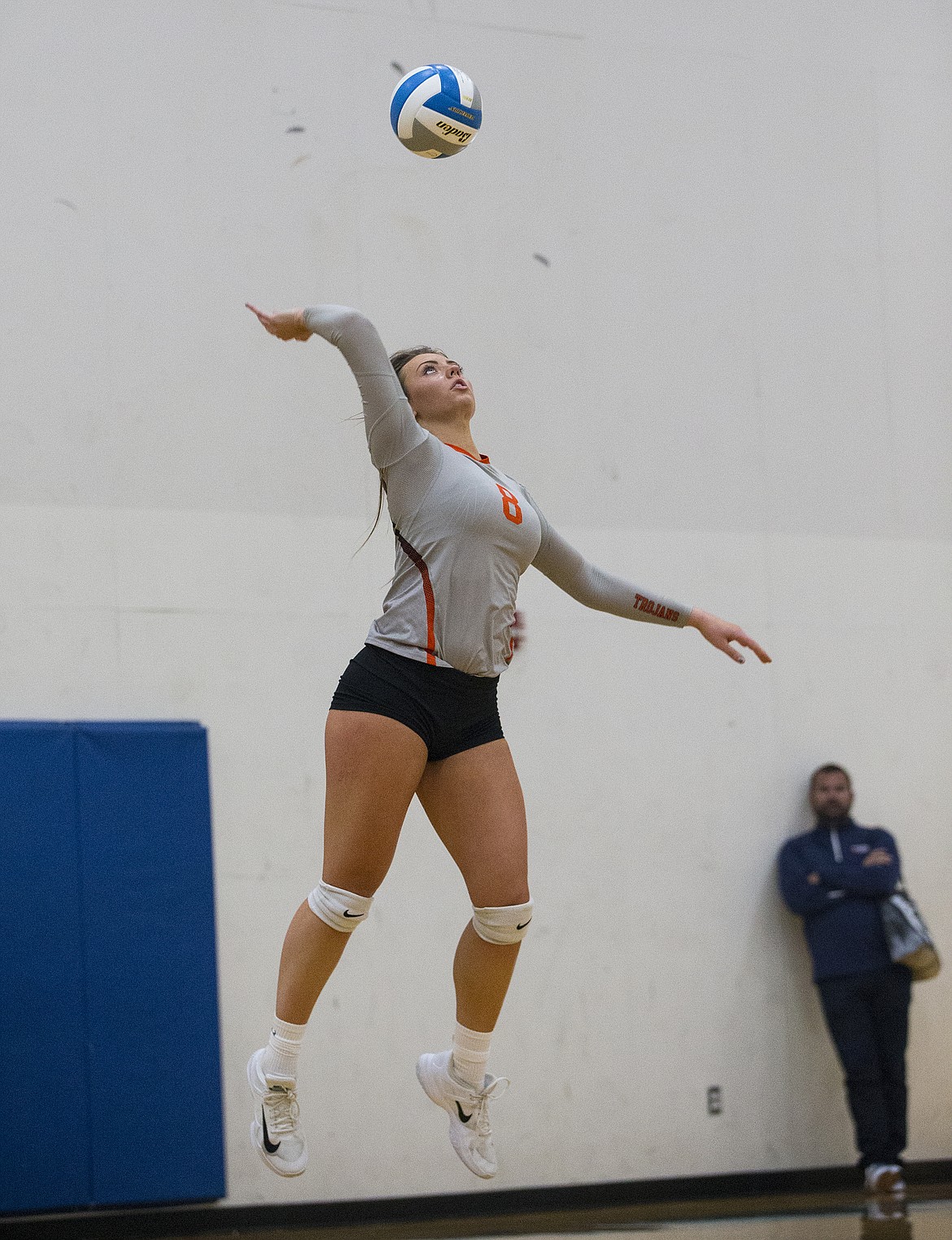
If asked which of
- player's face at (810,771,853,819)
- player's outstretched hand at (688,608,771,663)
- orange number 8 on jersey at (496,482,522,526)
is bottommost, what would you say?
player's face at (810,771,853,819)

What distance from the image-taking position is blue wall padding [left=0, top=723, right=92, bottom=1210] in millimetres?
5961

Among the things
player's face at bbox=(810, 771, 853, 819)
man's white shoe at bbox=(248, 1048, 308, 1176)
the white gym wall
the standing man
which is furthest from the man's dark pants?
man's white shoe at bbox=(248, 1048, 308, 1176)

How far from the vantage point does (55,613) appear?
20.9 feet

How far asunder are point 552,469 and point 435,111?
10.9 feet

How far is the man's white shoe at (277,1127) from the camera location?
12.5 feet

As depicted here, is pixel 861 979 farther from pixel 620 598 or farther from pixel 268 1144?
pixel 268 1144

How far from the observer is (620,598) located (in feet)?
13.5

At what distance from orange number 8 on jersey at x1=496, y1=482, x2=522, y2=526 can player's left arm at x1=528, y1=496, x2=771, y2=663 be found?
0.87ft

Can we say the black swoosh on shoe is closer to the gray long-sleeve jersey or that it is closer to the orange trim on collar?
the gray long-sleeve jersey

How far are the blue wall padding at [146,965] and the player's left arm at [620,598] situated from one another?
277 cm

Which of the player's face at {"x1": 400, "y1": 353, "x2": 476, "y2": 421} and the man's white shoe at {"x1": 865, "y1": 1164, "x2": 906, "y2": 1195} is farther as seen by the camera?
the man's white shoe at {"x1": 865, "y1": 1164, "x2": 906, "y2": 1195}

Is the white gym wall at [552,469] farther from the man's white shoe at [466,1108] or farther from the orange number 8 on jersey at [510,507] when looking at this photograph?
the orange number 8 on jersey at [510,507]

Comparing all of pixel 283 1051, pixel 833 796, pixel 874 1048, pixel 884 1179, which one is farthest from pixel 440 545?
pixel 884 1179

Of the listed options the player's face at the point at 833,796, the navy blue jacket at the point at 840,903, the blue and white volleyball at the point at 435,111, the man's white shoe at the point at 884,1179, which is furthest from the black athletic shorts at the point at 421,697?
the man's white shoe at the point at 884,1179
